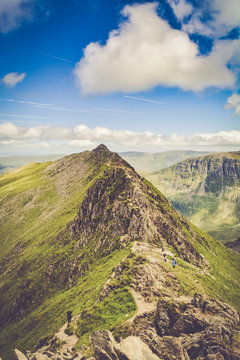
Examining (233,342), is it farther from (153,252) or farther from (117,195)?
(117,195)

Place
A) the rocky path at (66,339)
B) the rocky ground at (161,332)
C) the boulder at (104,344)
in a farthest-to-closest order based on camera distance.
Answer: the rocky path at (66,339) < the boulder at (104,344) < the rocky ground at (161,332)

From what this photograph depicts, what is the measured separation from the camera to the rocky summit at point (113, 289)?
31933 millimetres

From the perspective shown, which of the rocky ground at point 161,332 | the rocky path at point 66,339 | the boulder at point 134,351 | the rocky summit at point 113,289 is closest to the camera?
the boulder at point 134,351

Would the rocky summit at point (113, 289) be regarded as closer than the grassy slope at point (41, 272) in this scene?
Yes

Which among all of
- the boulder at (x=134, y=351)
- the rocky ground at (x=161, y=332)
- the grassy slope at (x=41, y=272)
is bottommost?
the grassy slope at (x=41, y=272)

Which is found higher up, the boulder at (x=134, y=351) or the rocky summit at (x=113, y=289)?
the boulder at (x=134, y=351)

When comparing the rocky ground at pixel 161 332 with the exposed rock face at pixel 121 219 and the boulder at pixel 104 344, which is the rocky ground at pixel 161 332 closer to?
the boulder at pixel 104 344

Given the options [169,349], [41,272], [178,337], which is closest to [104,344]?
[169,349]

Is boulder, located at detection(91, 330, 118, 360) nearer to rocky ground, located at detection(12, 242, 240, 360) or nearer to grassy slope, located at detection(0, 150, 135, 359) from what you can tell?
rocky ground, located at detection(12, 242, 240, 360)

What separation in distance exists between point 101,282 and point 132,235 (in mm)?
23771

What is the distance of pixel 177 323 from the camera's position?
35969 mm

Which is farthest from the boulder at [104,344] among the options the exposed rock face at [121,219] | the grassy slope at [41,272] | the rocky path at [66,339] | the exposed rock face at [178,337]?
the exposed rock face at [121,219]

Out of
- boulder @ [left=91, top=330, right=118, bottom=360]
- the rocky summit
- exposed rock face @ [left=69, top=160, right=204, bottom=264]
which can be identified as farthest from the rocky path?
exposed rock face @ [left=69, top=160, right=204, bottom=264]

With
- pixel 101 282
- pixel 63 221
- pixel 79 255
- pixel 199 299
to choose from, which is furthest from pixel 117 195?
pixel 199 299
